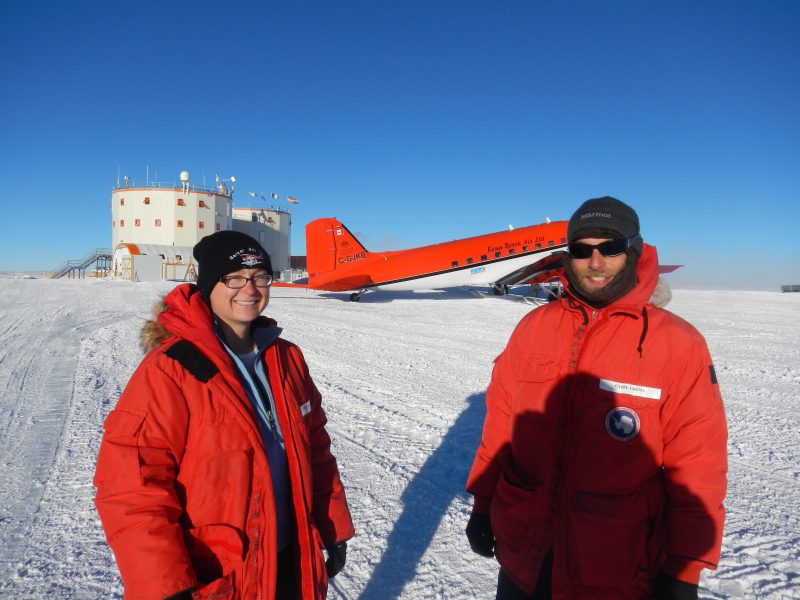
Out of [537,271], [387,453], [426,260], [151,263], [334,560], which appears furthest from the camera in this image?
[151,263]

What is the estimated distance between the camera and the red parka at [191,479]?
1.42m

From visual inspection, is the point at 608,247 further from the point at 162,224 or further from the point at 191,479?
the point at 162,224

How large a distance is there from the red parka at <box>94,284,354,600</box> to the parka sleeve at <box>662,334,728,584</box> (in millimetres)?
1245

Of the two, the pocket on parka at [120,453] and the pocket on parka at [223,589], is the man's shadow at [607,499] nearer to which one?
the pocket on parka at [223,589]

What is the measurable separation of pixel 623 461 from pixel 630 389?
0.24m

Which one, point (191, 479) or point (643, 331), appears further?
point (643, 331)

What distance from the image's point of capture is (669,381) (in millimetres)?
1634

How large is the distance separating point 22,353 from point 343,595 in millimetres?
8090

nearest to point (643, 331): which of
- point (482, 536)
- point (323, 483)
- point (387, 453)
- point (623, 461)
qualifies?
point (623, 461)

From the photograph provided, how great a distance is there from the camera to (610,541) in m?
1.62

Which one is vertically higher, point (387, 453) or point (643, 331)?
point (643, 331)

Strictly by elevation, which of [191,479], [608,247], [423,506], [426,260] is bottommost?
[423,506]

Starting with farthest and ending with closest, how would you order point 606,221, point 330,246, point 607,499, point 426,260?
point 330,246, point 426,260, point 606,221, point 607,499

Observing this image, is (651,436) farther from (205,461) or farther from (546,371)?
(205,461)
